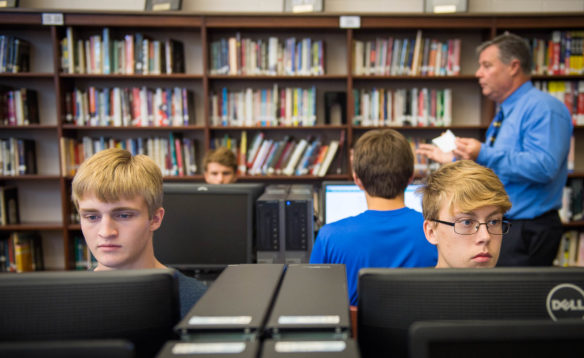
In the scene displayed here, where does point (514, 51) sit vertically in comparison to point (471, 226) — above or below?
above

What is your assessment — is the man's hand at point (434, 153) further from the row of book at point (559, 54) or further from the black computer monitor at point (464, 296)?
the row of book at point (559, 54)

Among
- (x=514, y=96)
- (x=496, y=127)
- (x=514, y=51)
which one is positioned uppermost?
(x=514, y=51)

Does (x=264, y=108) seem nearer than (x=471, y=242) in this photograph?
No

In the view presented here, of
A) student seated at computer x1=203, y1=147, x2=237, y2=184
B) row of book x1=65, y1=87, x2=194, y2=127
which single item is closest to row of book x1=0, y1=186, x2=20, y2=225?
row of book x1=65, y1=87, x2=194, y2=127

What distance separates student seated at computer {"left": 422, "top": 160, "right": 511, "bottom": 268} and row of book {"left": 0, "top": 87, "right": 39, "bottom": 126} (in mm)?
3384

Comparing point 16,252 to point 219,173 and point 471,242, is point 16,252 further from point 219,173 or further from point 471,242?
point 471,242

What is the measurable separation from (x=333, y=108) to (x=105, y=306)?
3.12 meters

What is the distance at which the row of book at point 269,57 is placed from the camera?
3277 mm

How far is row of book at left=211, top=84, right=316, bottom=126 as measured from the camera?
10.9 ft

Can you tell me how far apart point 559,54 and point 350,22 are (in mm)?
1644

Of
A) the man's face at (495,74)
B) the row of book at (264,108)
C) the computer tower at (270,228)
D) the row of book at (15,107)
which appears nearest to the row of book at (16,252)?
the row of book at (15,107)

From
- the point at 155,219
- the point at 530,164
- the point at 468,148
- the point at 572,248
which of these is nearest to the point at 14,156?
the point at 155,219

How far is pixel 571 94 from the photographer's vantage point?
3.23 m

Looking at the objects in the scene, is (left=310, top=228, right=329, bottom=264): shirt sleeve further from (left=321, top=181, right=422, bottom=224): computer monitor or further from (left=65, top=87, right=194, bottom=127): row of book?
(left=65, top=87, right=194, bottom=127): row of book
